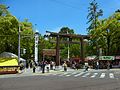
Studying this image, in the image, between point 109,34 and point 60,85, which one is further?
point 109,34

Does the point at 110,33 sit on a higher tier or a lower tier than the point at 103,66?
higher

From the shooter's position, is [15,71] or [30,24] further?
[30,24]

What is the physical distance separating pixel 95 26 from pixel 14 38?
952 inches

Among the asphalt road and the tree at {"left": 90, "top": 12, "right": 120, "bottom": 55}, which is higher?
the tree at {"left": 90, "top": 12, "right": 120, "bottom": 55}

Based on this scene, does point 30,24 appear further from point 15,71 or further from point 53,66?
point 15,71

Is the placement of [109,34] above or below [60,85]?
above

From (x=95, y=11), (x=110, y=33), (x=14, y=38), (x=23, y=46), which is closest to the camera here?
(x=14, y=38)

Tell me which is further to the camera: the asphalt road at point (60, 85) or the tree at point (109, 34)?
the tree at point (109, 34)

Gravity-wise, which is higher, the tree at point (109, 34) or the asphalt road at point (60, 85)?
the tree at point (109, 34)

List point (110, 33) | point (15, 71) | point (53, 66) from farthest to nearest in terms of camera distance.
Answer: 1. point (110, 33)
2. point (53, 66)
3. point (15, 71)

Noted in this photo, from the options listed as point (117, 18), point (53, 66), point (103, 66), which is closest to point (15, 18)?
point (53, 66)

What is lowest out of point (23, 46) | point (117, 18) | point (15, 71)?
point (15, 71)

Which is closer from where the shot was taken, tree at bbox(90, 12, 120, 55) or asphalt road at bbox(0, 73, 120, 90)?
asphalt road at bbox(0, 73, 120, 90)

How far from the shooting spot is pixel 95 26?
3401 inches
